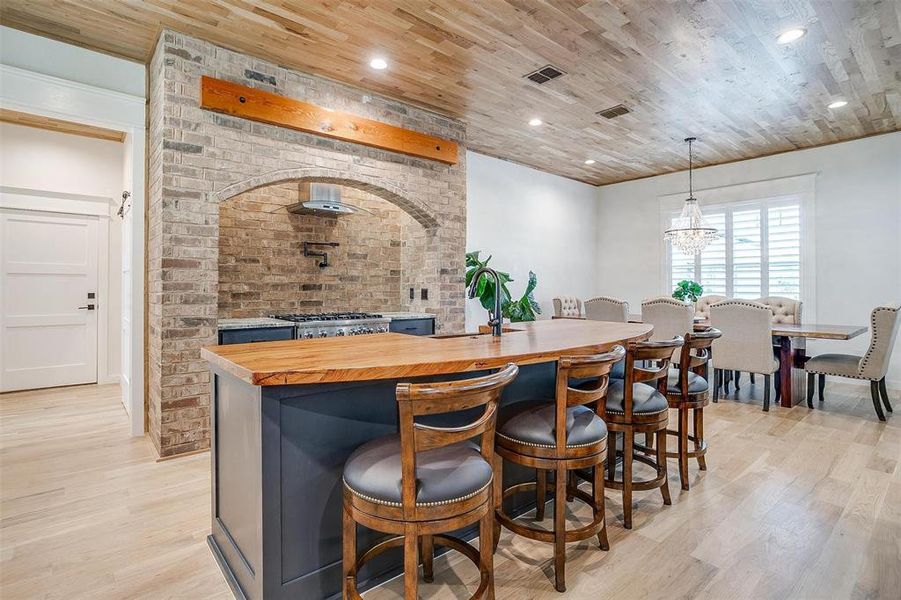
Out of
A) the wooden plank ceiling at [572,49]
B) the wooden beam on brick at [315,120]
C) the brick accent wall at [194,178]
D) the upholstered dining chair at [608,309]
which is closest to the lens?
the wooden plank ceiling at [572,49]

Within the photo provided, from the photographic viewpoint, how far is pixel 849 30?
3.12m

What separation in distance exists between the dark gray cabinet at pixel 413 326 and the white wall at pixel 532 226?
1.35m

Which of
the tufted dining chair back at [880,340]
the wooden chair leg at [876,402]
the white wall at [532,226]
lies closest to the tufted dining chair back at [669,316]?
the tufted dining chair back at [880,340]

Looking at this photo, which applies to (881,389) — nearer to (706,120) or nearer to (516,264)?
(706,120)

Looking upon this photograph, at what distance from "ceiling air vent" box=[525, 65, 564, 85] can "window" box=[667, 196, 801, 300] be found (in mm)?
4227

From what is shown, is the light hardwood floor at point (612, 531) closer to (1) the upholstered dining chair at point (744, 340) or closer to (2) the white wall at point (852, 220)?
(1) the upholstered dining chair at point (744, 340)

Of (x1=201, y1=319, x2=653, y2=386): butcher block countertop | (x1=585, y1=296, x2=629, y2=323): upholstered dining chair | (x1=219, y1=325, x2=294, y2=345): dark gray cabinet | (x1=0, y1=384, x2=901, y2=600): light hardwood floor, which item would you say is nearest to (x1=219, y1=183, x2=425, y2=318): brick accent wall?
(x1=219, y1=325, x2=294, y2=345): dark gray cabinet

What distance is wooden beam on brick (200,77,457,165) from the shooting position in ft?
11.0

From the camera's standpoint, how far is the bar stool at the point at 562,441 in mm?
1758

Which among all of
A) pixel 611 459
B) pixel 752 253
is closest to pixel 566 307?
pixel 752 253

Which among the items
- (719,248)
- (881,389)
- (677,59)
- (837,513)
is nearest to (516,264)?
(719,248)

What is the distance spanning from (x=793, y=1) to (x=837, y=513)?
9.93 ft

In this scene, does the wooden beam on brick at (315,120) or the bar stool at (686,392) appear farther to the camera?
the wooden beam on brick at (315,120)

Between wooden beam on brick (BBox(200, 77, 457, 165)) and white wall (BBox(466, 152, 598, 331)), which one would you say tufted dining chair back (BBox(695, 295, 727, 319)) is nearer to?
white wall (BBox(466, 152, 598, 331))
